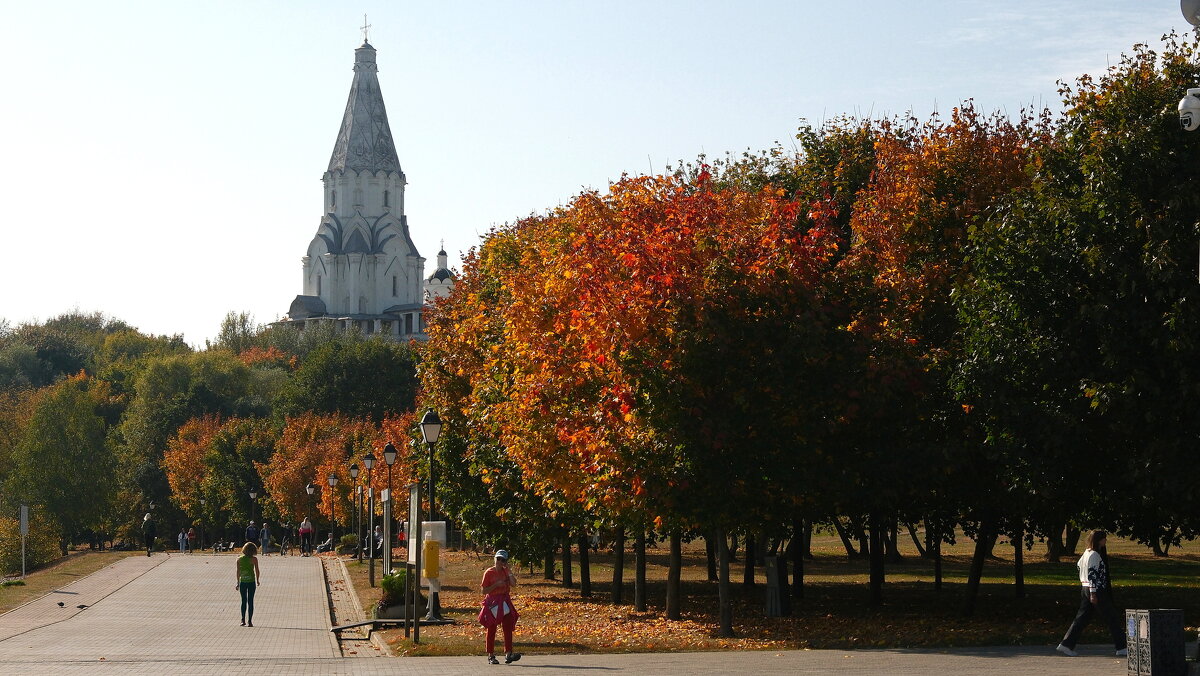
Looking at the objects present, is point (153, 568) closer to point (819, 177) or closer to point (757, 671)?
point (819, 177)

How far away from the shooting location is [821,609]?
96.3 feet

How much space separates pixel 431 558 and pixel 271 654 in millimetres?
3263

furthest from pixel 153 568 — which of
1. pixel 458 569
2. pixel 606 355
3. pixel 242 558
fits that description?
pixel 606 355

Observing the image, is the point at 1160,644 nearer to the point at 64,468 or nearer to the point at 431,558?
the point at 431,558

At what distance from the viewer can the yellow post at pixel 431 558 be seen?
2317cm

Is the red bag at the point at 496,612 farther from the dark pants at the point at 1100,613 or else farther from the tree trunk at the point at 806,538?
the tree trunk at the point at 806,538

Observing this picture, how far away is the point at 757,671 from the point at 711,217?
8.84 m

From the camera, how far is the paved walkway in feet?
57.1

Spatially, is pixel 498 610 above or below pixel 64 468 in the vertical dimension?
below

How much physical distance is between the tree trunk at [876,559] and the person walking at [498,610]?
12216mm

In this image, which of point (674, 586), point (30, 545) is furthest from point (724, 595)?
point (30, 545)

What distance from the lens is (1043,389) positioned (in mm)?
22078

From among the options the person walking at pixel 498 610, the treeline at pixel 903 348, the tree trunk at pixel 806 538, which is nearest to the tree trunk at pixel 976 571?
the treeline at pixel 903 348

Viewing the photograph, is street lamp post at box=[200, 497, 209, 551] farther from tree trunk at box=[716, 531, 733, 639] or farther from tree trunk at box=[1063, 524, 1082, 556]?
tree trunk at box=[716, 531, 733, 639]
